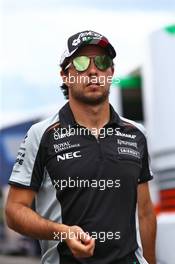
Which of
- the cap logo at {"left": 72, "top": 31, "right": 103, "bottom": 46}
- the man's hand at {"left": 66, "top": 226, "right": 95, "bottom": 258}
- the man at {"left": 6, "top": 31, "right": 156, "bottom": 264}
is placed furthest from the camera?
the cap logo at {"left": 72, "top": 31, "right": 103, "bottom": 46}

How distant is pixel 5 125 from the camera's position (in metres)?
15.2

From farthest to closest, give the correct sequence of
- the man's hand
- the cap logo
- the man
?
the cap logo < the man < the man's hand

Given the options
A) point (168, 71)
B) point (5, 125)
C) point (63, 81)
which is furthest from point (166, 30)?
point (5, 125)

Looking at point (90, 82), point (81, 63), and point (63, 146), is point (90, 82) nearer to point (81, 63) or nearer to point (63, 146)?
point (81, 63)

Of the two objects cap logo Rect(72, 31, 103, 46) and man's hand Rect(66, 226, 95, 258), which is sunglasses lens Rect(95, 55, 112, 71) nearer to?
cap logo Rect(72, 31, 103, 46)

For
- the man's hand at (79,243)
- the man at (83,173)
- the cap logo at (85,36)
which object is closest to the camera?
the man's hand at (79,243)

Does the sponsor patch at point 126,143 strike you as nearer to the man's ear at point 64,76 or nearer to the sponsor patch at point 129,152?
the sponsor patch at point 129,152

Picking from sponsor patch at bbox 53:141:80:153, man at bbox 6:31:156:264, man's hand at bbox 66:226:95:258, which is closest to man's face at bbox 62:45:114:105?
man at bbox 6:31:156:264

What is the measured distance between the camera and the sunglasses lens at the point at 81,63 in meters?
3.21

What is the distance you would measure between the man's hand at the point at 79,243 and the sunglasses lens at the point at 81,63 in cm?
68

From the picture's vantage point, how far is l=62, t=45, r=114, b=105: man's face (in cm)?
317

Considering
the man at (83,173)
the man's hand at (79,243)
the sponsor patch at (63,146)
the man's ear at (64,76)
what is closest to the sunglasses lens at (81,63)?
the man at (83,173)

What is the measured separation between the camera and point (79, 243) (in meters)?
2.87

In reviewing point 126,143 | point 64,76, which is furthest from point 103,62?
point 126,143
